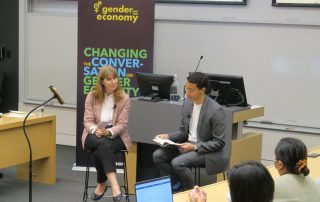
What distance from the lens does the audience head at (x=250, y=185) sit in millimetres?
2125

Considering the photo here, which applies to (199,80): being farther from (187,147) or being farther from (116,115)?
(116,115)

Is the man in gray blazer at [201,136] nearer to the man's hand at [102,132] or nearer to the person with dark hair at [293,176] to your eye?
the man's hand at [102,132]

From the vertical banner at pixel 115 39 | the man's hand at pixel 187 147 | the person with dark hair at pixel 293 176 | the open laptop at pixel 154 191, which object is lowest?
the man's hand at pixel 187 147

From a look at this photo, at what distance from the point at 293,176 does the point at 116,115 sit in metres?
2.70

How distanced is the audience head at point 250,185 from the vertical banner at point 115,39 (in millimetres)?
4336

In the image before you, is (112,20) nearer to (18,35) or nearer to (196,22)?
(196,22)

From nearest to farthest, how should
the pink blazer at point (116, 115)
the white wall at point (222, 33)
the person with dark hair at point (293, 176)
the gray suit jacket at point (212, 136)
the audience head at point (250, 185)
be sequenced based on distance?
the audience head at point (250, 185), the person with dark hair at point (293, 176), the gray suit jacket at point (212, 136), the pink blazer at point (116, 115), the white wall at point (222, 33)

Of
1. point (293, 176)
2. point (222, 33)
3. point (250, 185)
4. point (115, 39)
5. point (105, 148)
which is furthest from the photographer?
point (222, 33)

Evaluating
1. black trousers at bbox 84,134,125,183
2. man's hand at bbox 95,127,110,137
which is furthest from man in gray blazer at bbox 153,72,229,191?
man's hand at bbox 95,127,110,137

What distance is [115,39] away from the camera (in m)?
6.47

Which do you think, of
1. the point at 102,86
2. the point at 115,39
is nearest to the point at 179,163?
the point at 102,86

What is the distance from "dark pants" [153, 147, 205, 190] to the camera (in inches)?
186

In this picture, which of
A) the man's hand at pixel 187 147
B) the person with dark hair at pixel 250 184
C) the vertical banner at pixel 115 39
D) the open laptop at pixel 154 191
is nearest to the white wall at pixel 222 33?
the vertical banner at pixel 115 39

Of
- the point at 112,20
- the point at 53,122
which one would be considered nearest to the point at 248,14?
the point at 112,20
